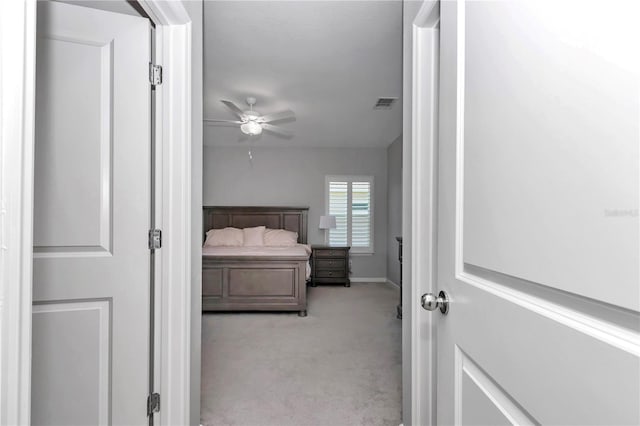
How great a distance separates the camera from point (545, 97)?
61 cm

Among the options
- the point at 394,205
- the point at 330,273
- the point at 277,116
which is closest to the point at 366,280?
the point at 330,273

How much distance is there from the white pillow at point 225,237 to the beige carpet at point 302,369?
1800 mm

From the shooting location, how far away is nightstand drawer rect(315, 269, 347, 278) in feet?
21.0

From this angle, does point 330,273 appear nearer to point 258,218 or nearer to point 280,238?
point 280,238

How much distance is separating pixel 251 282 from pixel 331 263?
2230 millimetres

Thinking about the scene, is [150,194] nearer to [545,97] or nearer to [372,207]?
[545,97]

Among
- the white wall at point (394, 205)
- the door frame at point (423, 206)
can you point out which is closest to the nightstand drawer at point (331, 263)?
the white wall at point (394, 205)

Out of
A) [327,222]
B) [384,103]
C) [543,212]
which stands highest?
[384,103]

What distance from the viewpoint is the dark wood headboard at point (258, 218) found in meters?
6.50

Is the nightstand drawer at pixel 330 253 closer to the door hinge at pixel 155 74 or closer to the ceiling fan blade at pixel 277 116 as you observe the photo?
the ceiling fan blade at pixel 277 116

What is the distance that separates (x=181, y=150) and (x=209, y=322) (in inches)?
117

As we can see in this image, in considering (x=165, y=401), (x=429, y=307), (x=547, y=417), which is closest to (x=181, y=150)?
(x=165, y=401)

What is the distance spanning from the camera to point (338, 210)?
6.80m

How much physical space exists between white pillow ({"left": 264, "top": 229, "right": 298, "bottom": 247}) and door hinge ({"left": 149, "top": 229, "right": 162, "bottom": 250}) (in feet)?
14.5
